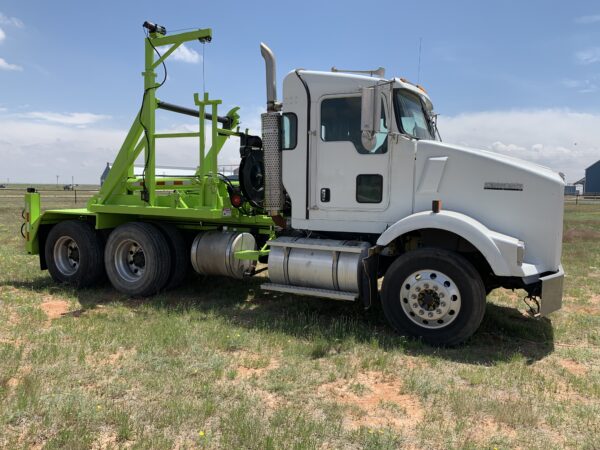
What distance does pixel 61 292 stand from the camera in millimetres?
7555

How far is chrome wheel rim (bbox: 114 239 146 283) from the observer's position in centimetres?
754

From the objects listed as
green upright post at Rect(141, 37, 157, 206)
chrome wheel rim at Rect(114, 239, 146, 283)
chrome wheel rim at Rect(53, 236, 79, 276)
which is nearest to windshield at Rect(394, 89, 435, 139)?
green upright post at Rect(141, 37, 157, 206)

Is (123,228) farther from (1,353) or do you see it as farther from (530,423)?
(530,423)

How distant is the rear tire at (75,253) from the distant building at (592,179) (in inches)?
3421

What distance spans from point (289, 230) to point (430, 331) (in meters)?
2.38

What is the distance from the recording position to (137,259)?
25.1ft

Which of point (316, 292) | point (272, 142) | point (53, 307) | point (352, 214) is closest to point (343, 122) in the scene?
point (272, 142)

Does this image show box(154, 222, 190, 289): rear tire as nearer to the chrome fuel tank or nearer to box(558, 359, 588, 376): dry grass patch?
the chrome fuel tank

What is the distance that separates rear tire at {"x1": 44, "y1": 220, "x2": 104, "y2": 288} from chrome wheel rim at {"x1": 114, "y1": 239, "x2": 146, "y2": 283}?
0.46m

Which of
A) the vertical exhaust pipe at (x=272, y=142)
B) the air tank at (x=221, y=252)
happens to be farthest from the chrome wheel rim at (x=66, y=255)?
the vertical exhaust pipe at (x=272, y=142)

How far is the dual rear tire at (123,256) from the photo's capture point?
23.7 ft

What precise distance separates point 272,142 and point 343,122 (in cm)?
96

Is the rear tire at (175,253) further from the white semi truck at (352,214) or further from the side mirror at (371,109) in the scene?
the side mirror at (371,109)

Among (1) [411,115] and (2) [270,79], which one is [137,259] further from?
(1) [411,115]
